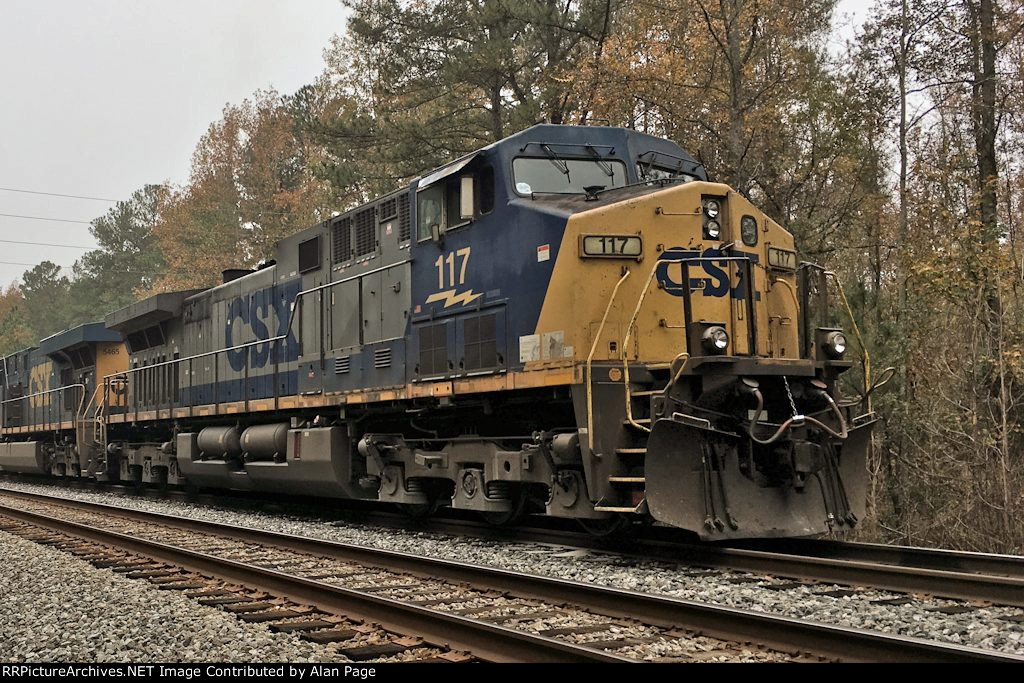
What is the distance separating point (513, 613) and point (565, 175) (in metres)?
4.57

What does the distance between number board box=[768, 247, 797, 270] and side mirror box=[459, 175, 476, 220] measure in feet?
9.11

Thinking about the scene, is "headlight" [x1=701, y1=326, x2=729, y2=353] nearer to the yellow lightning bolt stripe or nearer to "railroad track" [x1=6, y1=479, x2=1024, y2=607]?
"railroad track" [x1=6, y1=479, x2=1024, y2=607]

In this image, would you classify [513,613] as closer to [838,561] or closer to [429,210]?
[838,561]

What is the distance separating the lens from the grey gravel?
4.98 meters

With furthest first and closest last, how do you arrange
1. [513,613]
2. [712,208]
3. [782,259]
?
[782,259]
[712,208]
[513,613]

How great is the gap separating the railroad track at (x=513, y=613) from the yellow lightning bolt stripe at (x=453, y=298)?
255 centimetres

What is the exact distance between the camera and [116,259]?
67.4 meters

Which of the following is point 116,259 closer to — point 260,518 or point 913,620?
point 260,518

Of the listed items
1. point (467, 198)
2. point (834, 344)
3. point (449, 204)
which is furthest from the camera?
point (449, 204)

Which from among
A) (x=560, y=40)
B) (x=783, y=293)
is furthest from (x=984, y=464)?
(x=560, y=40)

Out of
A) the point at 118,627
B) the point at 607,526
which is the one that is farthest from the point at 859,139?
the point at 118,627

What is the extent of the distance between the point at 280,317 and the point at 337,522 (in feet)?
10.5

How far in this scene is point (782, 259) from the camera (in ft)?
28.2

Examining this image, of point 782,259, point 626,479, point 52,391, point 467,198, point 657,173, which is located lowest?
point 626,479
